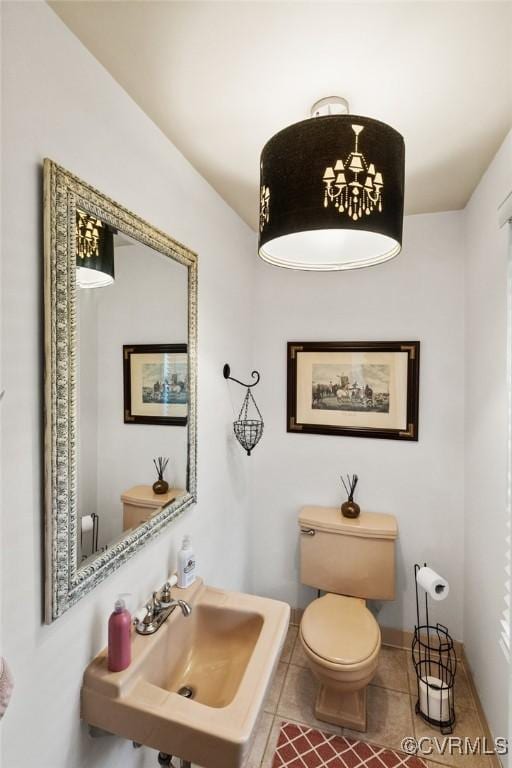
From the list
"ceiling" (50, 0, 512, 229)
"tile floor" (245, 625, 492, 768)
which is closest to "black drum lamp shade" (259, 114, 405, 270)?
"ceiling" (50, 0, 512, 229)

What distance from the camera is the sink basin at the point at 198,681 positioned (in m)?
0.92

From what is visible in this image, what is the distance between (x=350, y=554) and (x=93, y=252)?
76.9 inches

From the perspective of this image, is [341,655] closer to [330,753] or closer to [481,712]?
[330,753]

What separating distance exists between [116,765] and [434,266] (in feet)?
8.47

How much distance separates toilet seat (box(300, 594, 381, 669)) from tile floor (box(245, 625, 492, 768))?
408 mm

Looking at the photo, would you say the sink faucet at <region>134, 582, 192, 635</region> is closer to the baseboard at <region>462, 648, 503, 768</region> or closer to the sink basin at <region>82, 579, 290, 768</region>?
the sink basin at <region>82, 579, 290, 768</region>

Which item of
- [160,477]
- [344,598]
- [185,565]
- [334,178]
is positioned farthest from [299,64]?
[344,598]

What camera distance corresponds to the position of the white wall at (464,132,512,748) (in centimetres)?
148

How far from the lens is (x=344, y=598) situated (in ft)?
6.57

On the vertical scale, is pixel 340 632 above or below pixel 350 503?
below

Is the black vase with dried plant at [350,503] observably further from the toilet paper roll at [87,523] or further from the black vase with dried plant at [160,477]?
the toilet paper roll at [87,523]

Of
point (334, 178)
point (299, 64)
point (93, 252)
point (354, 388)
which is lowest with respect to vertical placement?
point (354, 388)

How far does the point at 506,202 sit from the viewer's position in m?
1.22

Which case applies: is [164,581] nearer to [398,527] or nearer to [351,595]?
[351,595]
